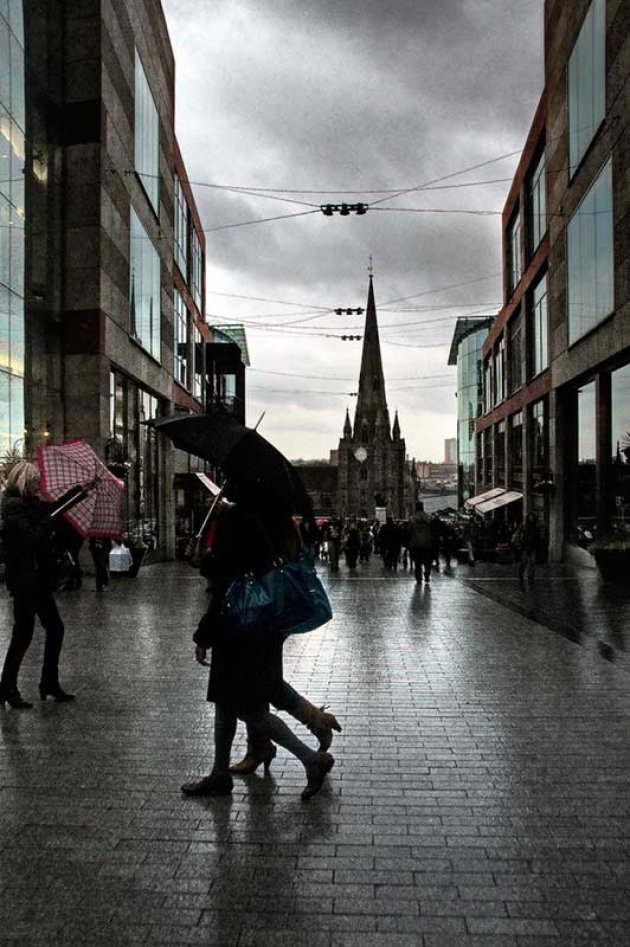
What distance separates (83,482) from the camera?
7.09 m

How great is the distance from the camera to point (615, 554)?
18.8 meters

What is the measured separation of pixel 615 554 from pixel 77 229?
53.5ft

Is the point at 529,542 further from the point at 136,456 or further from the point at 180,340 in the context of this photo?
the point at 180,340

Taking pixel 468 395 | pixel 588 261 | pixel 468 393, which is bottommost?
pixel 588 261

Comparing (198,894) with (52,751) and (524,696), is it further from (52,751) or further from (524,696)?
(524,696)

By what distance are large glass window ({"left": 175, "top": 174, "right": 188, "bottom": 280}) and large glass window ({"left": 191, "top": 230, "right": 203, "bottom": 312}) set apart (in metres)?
2.99

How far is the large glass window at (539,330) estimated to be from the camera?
106ft

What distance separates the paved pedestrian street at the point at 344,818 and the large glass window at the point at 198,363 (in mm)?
35147

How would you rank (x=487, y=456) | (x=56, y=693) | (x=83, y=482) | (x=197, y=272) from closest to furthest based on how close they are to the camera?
1. (x=83, y=482)
2. (x=56, y=693)
3. (x=197, y=272)
4. (x=487, y=456)

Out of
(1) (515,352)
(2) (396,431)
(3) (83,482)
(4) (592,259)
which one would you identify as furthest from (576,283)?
(2) (396,431)

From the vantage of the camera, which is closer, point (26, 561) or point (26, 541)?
point (26, 541)

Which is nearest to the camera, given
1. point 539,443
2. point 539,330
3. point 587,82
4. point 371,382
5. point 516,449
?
point 587,82

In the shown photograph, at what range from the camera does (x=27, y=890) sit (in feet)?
12.1

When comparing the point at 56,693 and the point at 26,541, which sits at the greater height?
the point at 26,541
